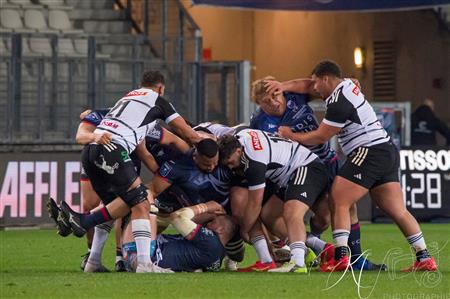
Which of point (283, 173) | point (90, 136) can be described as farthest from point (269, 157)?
point (90, 136)

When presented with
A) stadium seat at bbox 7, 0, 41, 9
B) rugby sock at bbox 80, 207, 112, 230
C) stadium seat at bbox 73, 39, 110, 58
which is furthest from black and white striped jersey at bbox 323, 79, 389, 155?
stadium seat at bbox 7, 0, 41, 9

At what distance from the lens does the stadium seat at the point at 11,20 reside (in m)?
29.5

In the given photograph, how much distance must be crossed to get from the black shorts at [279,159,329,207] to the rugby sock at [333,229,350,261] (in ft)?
1.36

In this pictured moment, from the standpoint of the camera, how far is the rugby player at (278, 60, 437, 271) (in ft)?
48.4

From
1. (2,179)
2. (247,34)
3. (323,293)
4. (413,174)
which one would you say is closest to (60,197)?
(2,179)

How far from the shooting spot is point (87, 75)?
963 inches

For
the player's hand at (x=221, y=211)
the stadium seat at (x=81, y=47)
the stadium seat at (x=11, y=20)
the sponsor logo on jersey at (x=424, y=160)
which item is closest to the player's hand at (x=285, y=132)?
the player's hand at (x=221, y=211)

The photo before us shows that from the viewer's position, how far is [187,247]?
49.3ft

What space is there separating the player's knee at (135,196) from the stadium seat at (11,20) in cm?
1515

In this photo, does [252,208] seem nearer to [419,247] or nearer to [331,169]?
[331,169]

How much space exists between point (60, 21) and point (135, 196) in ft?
53.6

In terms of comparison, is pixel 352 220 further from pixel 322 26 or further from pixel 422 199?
pixel 322 26

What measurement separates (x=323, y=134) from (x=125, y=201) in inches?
77.8

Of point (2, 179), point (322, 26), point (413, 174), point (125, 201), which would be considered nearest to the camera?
point (125, 201)
